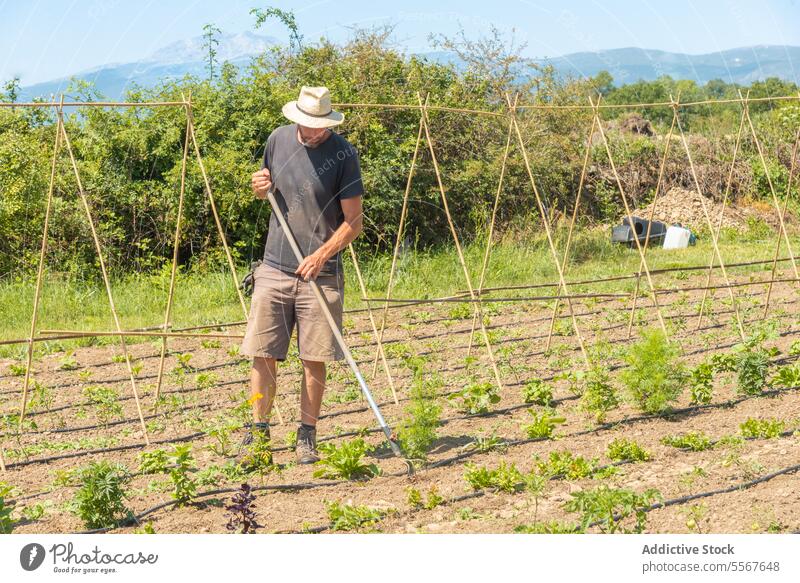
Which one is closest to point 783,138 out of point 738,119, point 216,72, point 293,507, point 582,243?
point 738,119

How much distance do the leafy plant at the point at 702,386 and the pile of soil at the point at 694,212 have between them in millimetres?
8413

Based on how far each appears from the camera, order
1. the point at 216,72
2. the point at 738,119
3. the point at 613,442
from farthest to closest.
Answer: the point at 738,119 < the point at 216,72 < the point at 613,442

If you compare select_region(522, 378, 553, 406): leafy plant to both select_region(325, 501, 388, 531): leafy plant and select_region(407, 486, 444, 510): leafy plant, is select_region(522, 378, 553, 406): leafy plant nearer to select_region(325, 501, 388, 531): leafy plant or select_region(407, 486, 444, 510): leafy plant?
select_region(407, 486, 444, 510): leafy plant

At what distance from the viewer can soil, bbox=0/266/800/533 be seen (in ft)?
13.2

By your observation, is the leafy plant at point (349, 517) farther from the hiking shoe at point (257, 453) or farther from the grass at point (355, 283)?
the grass at point (355, 283)

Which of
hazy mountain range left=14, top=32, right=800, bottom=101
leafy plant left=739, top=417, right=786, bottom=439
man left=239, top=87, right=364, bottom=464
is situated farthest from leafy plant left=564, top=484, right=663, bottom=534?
hazy mountain range left=14, top=32, right=800, bottom=101

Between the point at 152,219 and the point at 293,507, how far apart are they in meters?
5.69

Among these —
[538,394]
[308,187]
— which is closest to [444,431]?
[538,394]

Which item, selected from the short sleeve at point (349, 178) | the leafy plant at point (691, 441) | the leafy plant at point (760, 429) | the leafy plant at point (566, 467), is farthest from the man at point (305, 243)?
the leafy plant at point (760, 429)

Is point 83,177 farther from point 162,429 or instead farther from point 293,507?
point 293,507

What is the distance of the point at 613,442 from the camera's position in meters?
4.79

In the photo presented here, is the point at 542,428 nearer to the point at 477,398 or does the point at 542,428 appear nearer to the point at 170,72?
the point at 477,398

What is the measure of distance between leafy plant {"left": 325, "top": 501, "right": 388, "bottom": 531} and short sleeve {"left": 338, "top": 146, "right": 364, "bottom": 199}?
1449mm

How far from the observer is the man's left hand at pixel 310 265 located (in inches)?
176
